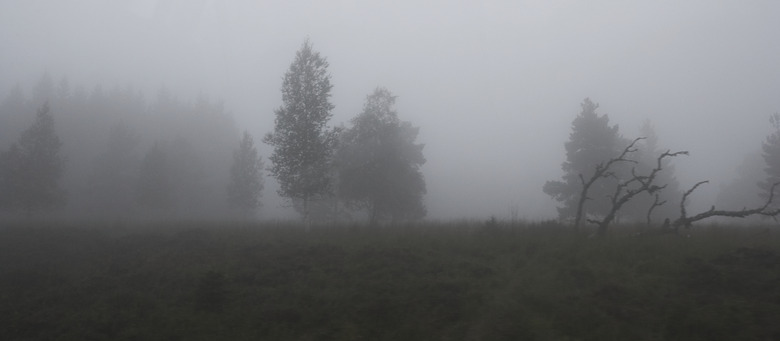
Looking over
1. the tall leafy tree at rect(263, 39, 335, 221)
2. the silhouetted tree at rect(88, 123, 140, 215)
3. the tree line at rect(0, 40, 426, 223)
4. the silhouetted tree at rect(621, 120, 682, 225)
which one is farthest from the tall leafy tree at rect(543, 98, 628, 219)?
the silhouetted tree at rect(88, 123, 140, 215)

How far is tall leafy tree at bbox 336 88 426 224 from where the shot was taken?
99.7 feet

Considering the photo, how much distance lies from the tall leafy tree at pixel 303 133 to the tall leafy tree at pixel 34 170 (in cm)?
2057

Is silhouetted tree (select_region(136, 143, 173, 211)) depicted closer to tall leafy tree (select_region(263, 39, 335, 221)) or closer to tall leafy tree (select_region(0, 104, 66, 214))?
tall leafy tree (select_region(0, 104, 66, 214))

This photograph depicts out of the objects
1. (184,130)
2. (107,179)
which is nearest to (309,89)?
(107,179)

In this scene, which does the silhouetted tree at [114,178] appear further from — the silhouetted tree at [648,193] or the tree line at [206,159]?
the silhouetted tree at [648,193]

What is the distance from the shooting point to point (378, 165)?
30562 millimetres

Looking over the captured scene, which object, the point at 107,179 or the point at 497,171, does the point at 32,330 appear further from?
the point at 497,171

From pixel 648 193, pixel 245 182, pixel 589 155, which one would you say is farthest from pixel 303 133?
pixel 245 182

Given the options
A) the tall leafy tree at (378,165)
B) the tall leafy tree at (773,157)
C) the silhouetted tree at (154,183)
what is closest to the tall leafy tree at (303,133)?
the tall leafy tree at (378,165)

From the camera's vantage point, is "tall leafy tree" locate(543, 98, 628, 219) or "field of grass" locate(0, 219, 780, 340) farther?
"tall leafy tree" locate(543, 98, 628, 219)

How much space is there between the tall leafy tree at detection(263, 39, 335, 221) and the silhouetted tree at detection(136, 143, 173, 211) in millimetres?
23919

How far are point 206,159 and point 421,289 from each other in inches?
2496

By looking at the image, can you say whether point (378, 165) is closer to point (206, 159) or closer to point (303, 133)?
point (303, 133)

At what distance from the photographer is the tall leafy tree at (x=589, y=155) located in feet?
108
